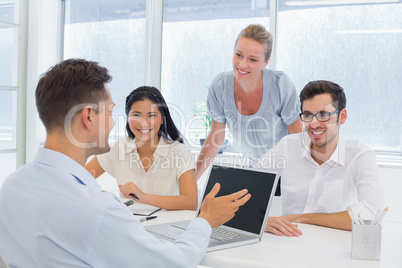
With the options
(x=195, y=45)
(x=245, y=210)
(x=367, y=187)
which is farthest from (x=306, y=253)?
(x=195, y=45)

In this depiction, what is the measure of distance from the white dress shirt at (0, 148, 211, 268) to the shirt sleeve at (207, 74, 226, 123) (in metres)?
1.79

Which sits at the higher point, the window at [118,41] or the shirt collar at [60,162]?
the window at [118,41]

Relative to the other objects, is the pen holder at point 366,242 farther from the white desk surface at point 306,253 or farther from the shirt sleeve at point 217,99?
the shirt sleeve at point 217,99

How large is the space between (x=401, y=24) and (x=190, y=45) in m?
1.82

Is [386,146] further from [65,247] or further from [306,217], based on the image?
[65,247]

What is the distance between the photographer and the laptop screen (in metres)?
1.61

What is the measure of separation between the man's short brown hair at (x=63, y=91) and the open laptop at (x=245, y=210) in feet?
1.98

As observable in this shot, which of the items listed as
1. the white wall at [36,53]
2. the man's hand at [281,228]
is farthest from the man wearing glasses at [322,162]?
the white wall at [36,53]

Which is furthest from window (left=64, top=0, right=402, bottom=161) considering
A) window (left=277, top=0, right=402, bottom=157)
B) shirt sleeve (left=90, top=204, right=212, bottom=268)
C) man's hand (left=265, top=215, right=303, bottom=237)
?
shirt sleeve (left=90, top=204, right=212, bottom=268)

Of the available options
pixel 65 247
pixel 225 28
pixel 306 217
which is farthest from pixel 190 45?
pixel 65 247

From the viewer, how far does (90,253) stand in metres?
1.01

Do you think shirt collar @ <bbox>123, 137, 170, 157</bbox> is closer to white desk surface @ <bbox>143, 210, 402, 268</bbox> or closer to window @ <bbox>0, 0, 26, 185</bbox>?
white desk surface @ <bbox>143, 210, 402, 268</bbox>

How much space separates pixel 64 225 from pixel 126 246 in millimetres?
148

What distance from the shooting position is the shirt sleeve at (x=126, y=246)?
1.01m
